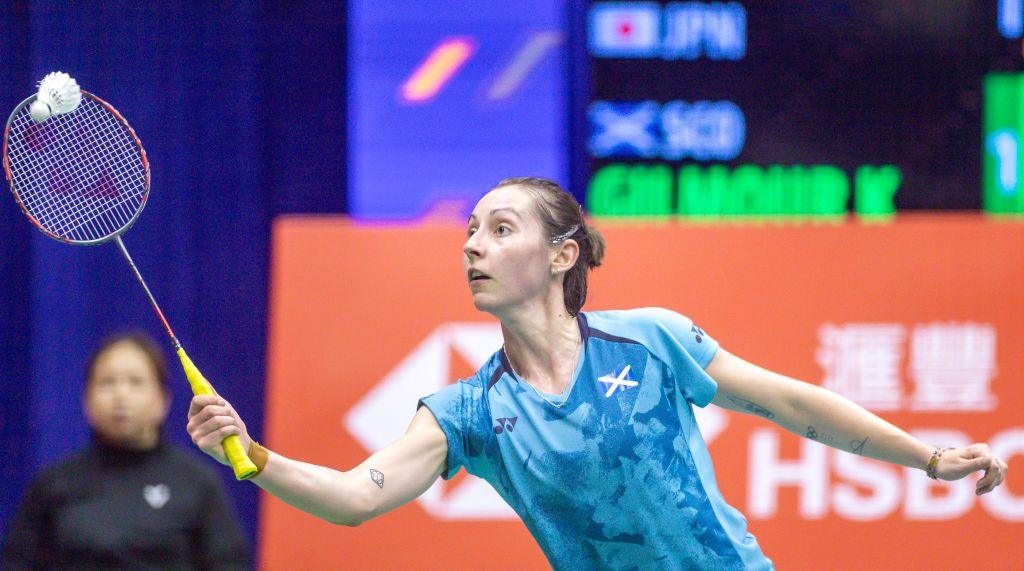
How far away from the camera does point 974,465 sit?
257 cm

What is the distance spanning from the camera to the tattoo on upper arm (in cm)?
233

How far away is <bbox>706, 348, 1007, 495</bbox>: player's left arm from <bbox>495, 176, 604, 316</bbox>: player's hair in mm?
317

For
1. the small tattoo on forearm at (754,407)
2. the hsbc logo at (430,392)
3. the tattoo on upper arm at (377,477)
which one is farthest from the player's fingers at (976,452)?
the hsbc logo at (430,392)

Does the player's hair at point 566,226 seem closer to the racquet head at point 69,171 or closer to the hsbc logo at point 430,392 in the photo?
the racquet head at point 69,171

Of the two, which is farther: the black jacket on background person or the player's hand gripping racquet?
the black jacket on background person

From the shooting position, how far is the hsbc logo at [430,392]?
4.39 m

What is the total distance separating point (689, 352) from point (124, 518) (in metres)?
1.52

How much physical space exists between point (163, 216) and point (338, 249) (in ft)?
3.11

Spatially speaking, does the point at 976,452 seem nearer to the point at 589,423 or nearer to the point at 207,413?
the point at 589,423

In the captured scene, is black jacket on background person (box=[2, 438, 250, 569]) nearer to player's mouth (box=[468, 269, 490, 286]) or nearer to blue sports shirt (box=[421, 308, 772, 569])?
blue sports shirt (box=[421, 308, 772, 569])

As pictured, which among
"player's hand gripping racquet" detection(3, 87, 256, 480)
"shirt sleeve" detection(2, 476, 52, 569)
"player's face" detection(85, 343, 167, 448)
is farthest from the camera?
"player's face" detection(85, 343, 167, 448)

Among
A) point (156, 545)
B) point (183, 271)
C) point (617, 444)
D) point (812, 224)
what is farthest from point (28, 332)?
point (617, 444)

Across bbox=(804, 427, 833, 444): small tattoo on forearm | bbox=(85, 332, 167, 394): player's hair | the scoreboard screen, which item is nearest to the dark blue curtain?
the scoreboard screen

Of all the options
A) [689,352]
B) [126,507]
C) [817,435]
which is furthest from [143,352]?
[817,435]
